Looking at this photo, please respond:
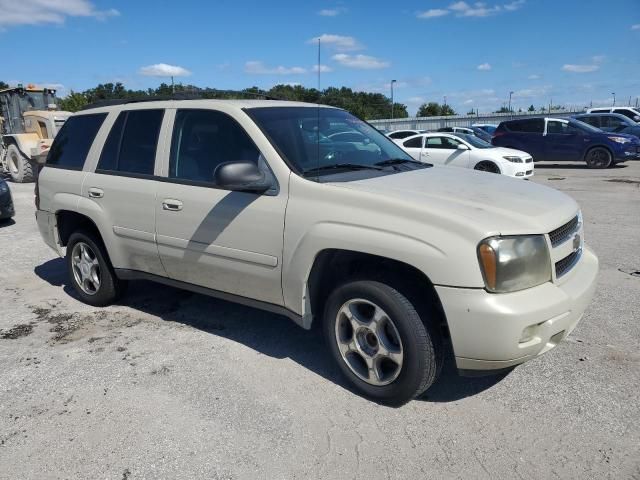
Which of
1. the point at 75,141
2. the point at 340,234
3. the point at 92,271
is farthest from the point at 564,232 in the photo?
the point at 75,141

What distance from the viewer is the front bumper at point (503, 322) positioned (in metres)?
2.75

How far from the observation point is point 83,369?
3.84 m

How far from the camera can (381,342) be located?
3176mm

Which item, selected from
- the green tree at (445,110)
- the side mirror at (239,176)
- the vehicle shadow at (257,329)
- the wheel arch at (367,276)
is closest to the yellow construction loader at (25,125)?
the vehicle shadow at (257,329)

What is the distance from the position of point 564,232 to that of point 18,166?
16776 mm

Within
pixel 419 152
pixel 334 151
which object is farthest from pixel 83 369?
pixel 419 152

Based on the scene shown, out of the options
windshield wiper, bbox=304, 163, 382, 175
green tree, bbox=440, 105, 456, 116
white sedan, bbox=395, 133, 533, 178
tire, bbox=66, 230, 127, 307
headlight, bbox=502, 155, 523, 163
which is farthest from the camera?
green tree, bbox=440, 105, 456, 116

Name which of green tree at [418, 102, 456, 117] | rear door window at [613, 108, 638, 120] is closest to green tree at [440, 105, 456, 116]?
green tree at [418, 102, 456, 117]

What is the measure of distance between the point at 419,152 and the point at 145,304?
10978 mm

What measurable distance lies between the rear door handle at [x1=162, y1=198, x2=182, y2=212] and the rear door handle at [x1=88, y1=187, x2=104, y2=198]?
35.0 inches

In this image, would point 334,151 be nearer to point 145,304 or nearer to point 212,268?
point 212,268

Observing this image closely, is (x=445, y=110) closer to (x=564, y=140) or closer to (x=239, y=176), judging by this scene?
(x=564, y=140)

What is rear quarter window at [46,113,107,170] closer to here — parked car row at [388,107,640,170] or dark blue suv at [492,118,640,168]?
parked car row at [388,107,640,170]

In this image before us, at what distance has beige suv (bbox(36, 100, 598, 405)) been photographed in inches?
112
